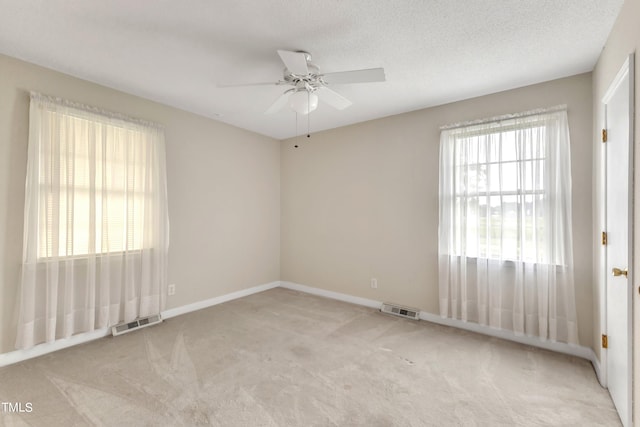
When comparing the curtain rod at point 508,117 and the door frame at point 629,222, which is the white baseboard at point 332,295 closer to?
the door frame at point 629,222

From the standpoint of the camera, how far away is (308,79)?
223 cm

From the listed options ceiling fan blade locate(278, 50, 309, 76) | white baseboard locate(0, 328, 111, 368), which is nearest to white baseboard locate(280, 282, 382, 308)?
white baseboard locate(0, 328, 111, 368)

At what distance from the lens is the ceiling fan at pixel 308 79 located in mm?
1951

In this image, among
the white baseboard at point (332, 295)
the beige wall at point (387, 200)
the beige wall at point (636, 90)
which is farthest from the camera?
the white baseboard at point (332, 295)

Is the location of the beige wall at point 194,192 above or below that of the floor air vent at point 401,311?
above

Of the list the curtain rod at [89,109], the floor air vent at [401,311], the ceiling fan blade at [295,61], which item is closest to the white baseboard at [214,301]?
the floor air vent at [401,311]

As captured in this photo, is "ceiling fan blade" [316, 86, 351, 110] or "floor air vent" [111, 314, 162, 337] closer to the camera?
"ceiling fan blade" [316, 86, 351, 110]

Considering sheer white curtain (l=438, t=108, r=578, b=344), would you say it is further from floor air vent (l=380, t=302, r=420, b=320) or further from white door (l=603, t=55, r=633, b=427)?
white door (l=603, t=55, r=633, b=427)

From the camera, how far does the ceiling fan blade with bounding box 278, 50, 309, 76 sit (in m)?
1.85

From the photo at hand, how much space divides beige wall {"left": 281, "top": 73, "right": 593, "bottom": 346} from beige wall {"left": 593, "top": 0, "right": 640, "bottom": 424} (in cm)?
13

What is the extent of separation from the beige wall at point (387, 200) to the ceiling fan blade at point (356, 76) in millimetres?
1692

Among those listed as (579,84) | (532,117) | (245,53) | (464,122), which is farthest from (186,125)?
(579,84)

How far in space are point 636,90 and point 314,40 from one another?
197cm

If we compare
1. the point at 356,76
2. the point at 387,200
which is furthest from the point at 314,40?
the point at 387,200
